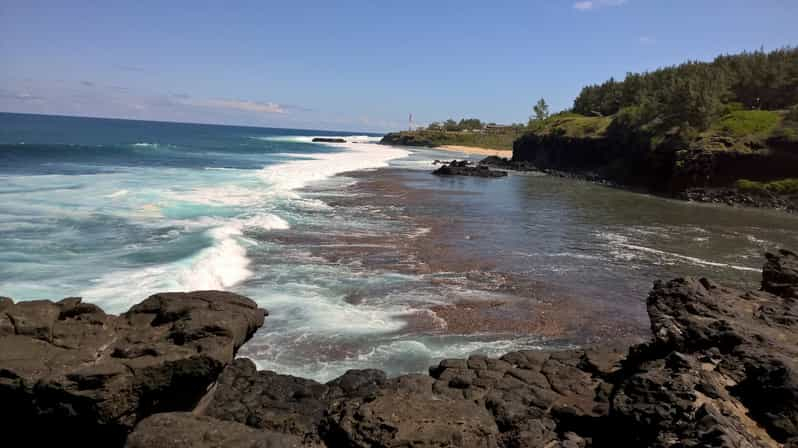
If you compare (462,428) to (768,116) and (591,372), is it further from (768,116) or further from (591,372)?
(768,116)

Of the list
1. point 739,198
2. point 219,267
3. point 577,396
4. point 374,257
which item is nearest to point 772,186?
point 739,198

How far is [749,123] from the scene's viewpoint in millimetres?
51594

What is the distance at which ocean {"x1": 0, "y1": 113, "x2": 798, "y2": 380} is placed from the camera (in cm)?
1466

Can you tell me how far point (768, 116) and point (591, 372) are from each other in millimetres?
53213

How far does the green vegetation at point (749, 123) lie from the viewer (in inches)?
1943

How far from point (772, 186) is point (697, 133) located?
1005 cm

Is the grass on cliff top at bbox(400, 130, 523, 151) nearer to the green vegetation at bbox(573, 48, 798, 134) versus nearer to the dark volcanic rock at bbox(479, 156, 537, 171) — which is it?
the dark volcanic rock at bbox(479, 156, 537, 171)

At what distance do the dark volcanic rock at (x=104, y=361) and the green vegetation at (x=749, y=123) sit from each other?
53.9 metres

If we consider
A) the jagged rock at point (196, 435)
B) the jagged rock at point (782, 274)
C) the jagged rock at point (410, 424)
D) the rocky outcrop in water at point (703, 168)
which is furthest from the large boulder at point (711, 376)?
the rocky outcrop in water at point (703, 168)

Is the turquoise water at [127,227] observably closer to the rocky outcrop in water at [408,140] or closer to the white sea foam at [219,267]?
the white sea foam at [219,267]

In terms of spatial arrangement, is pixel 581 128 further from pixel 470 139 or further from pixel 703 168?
pixel 470 139

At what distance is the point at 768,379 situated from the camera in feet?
26.6

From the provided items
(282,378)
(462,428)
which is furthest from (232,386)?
(462,428)

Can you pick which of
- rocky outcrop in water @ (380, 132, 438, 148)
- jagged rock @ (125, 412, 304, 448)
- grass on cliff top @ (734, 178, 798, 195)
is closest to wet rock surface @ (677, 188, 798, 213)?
grass on cliff top @ (734, 178, 798, 195)
